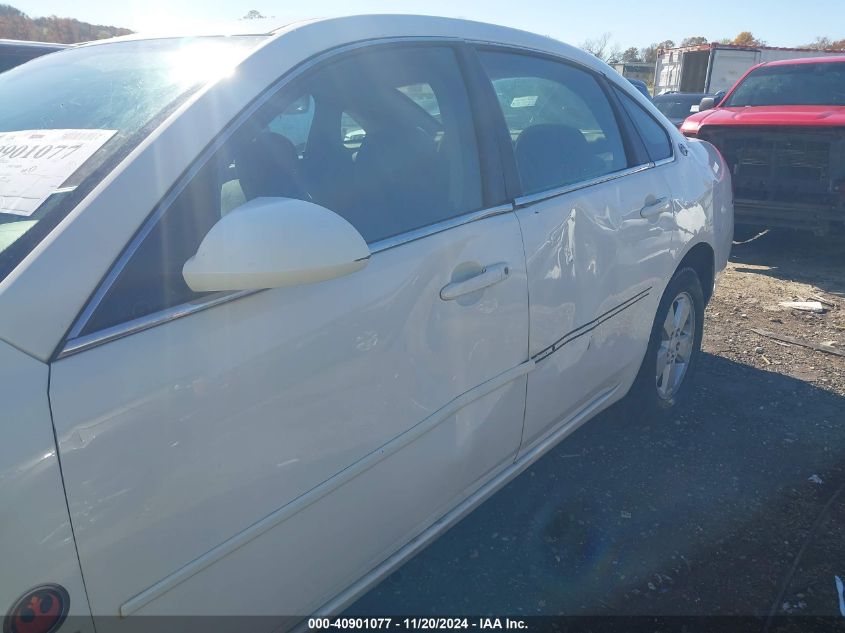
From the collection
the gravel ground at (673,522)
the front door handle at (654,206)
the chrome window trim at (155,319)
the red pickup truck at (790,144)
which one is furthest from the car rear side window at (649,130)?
the red pickup truck at (790,144)

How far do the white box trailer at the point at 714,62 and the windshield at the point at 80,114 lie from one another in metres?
20.8

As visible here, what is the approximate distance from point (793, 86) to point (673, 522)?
681 cm

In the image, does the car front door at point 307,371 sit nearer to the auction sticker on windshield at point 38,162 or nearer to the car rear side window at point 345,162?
the car rear side window at point 345,162

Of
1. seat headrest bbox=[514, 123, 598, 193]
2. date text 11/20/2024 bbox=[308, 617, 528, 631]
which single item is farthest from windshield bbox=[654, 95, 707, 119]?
date text 11/20/2024 bbox=[308, 617, 528, 631]

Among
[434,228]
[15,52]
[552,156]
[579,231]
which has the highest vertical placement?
[15,52]

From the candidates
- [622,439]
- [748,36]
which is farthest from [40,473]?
[748,36]

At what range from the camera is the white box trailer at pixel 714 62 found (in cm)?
2052

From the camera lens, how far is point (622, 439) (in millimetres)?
3428

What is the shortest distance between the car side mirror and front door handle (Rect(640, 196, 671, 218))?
173cm

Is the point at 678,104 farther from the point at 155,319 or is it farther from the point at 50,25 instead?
the point at 50,25

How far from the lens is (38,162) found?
1.61m

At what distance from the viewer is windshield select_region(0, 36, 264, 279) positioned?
144cm

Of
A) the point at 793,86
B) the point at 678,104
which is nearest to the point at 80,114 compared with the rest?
the point at 793,86

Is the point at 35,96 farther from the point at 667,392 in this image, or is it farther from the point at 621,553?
the point at 667,392
